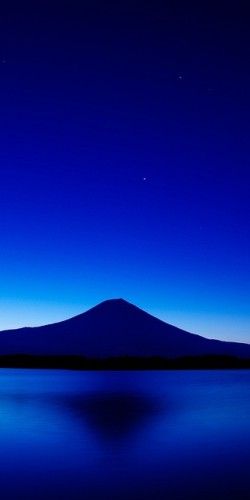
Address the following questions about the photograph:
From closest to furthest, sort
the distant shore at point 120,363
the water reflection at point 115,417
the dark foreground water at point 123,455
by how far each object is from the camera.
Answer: the dark foreground water at point 123,455 → the water reflection at point 115,417 → the distant shore at point 120,363

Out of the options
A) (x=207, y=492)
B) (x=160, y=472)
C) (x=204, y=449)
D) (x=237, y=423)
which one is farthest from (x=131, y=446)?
(x=237, y=423)

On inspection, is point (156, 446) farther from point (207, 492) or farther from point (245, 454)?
point (207, 492)

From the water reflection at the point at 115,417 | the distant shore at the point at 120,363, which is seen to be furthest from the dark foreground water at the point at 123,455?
the distant shore at the point at 120,363

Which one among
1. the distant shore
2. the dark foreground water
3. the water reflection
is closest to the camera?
the dark foreground water

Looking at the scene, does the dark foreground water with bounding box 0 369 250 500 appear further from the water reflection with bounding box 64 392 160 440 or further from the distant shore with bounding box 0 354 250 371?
the distant shore with bounding box 0 354 250 371

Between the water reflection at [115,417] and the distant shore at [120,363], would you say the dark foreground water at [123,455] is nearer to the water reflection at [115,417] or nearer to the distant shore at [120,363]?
the water reflection at [115,417]

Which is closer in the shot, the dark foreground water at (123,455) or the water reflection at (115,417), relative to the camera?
the dark foreground water at (123,455)

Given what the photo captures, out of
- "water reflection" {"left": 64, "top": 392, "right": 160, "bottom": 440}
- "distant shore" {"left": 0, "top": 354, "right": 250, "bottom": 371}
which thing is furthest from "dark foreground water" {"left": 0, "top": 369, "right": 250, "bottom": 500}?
"distant shore" {"left": 0, "top": 354, "right": 250, "bottom": 371}

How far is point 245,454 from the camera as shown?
40.7ft

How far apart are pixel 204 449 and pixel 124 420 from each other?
5488 millimetres

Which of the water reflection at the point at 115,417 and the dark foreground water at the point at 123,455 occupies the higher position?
the water reflection at the point at 115,417

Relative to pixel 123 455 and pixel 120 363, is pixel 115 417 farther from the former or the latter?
pixel 120 363

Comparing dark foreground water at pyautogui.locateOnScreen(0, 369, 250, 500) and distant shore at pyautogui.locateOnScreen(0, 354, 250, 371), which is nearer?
dark foreground water at pyautogui.locateOnScreen(0, 369, 250, 500)

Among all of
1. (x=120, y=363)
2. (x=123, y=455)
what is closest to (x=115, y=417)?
(x=123, y=455)
